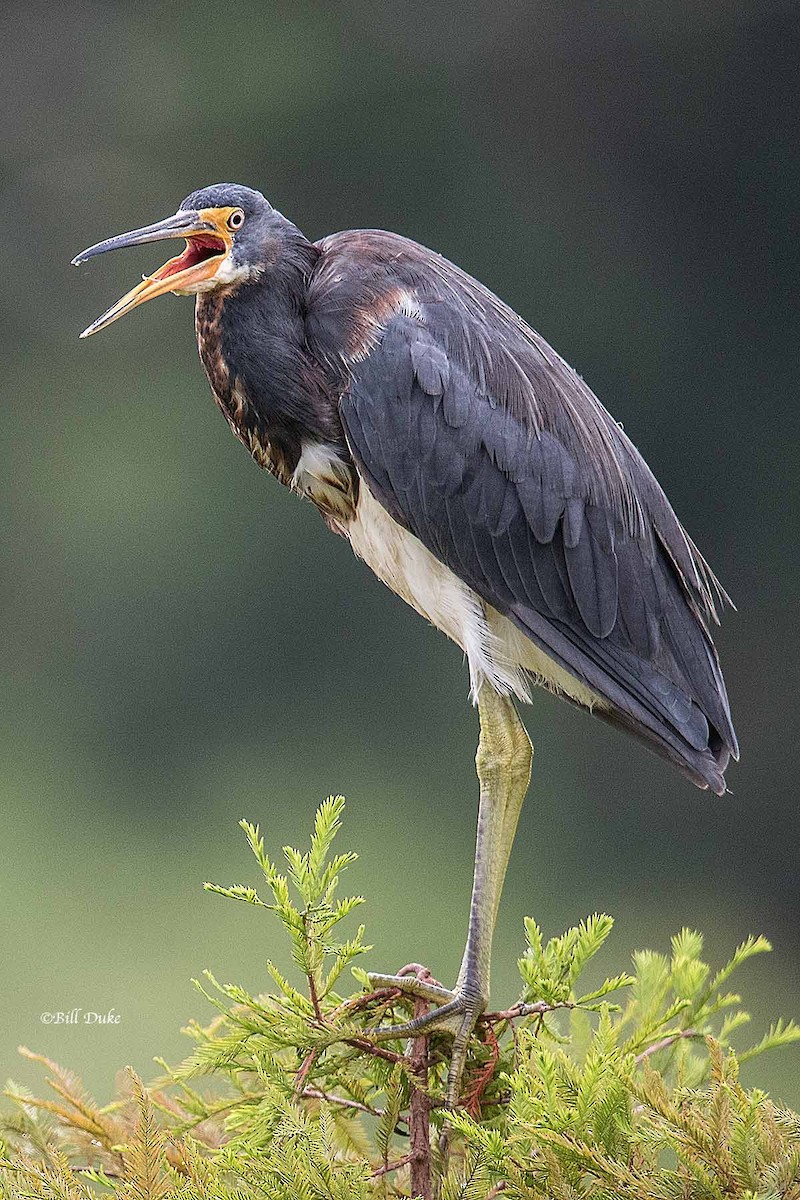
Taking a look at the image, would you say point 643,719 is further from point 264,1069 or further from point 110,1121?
point 110,1121

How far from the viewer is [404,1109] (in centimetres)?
99

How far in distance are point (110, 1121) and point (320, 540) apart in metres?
2.11

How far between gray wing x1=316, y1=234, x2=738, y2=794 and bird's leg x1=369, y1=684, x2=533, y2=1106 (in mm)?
88

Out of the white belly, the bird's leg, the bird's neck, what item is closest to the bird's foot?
the bird's leg

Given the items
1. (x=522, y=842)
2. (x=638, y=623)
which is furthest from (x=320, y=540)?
(x=638, y=623)

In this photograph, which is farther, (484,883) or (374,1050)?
(484,883)

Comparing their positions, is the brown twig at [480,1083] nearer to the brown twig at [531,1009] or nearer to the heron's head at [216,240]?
the brown twig at [531,1009]

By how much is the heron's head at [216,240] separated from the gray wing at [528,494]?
0.10 metres

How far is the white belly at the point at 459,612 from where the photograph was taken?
1.16 metres

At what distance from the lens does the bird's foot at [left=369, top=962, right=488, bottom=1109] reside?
3.29ft

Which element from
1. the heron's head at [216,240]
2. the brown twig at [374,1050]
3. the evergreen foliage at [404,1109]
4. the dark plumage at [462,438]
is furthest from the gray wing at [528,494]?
the brown twig at [374,1050]

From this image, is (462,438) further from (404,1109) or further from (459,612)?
(404,1109)

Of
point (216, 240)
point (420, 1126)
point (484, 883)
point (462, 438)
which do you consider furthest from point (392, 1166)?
point (216, 240)

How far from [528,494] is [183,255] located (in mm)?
336
